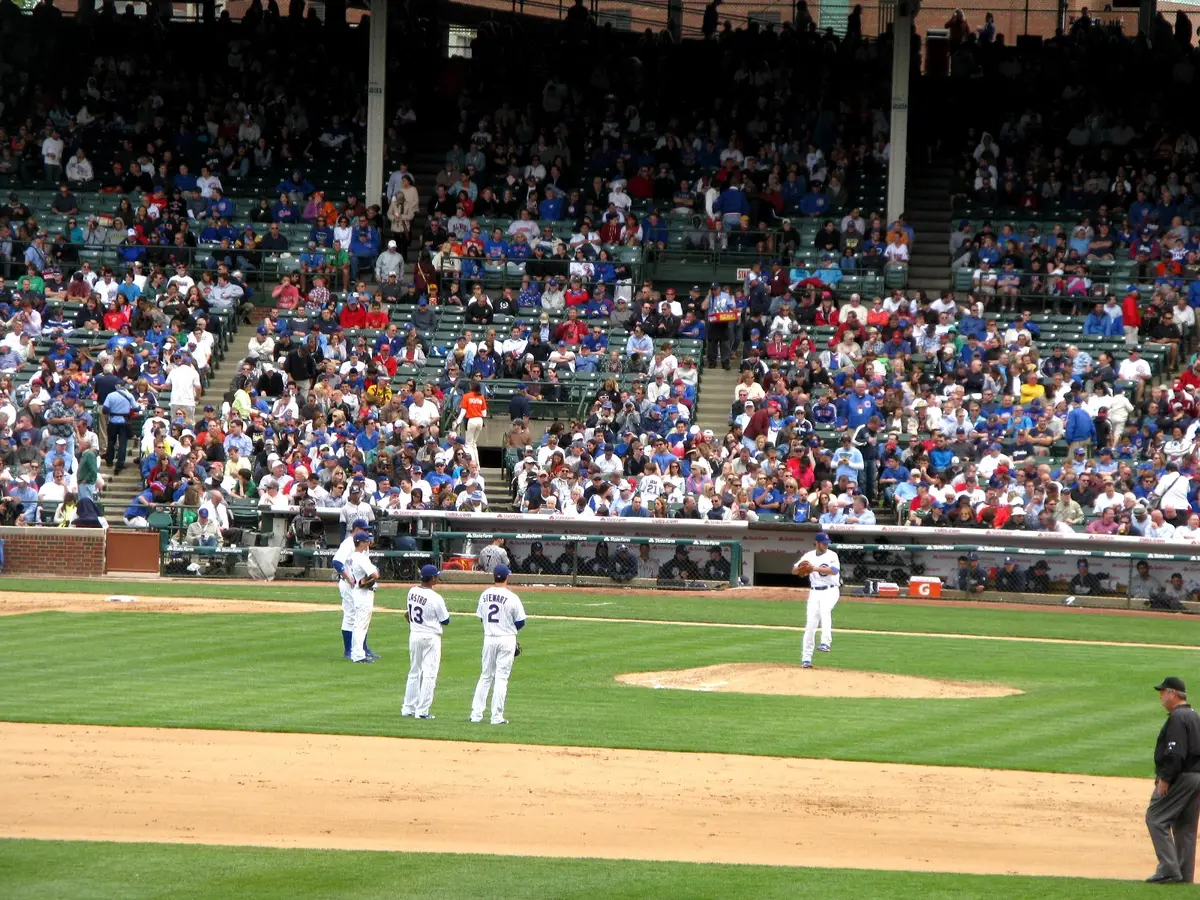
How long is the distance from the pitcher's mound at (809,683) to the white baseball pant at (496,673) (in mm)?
3025

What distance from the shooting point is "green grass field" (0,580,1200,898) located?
11539mm

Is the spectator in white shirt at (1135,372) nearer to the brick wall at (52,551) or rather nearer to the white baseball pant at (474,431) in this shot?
the white baseball pant at (474,431)

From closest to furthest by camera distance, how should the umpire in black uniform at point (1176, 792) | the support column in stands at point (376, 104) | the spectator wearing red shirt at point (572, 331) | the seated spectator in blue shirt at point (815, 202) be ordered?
1. the umpire in black uniform at point (1176, 792)
2. the spectator wearing red shirt at point (572, 331)
3. the seated spectator in blue shirt at point (815, 202)
4. the support column in stands at point (376, 104)

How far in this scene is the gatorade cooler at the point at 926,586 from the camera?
94.4ft

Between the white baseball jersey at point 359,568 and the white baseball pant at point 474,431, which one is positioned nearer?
the white baseball jersey at point 359,568

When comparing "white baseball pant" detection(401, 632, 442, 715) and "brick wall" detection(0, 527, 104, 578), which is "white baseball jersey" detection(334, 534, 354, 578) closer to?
"white baseball pant" detection(401, 632, 442, 715)

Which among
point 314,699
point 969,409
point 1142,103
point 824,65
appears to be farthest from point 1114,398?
point 314,699

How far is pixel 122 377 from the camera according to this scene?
109 feet

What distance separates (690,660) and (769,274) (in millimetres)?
15749

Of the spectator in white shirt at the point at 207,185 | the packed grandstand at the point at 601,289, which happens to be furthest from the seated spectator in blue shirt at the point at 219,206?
the packed grandstand at the point at 601,289

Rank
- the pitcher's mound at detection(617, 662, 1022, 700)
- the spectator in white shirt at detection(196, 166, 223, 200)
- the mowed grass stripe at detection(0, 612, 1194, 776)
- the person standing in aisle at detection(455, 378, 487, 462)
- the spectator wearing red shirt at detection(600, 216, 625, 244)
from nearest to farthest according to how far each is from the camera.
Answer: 1. the mowed grass stripe at detection(0, 612, 1194, 776)
2. the pitcher's mound at detection(617, 662, 1022, 700)
3. the person standing in aisle at detection(455, 378, 487, 462)
4. the spectator wearing red shirt at detection(600, 216, 625, 244)
5. the spectator in white shirt at detection(196, 166, 223, 200)

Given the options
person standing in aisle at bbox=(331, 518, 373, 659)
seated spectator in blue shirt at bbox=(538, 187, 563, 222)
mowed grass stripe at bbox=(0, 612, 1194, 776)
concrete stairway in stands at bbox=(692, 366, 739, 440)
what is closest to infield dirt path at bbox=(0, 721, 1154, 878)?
mowed grass stripe at bbox=(0, 612, 1194, 776)

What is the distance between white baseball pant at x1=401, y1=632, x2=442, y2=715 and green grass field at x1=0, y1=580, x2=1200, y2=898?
246 millimetres

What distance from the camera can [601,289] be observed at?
116 feet
